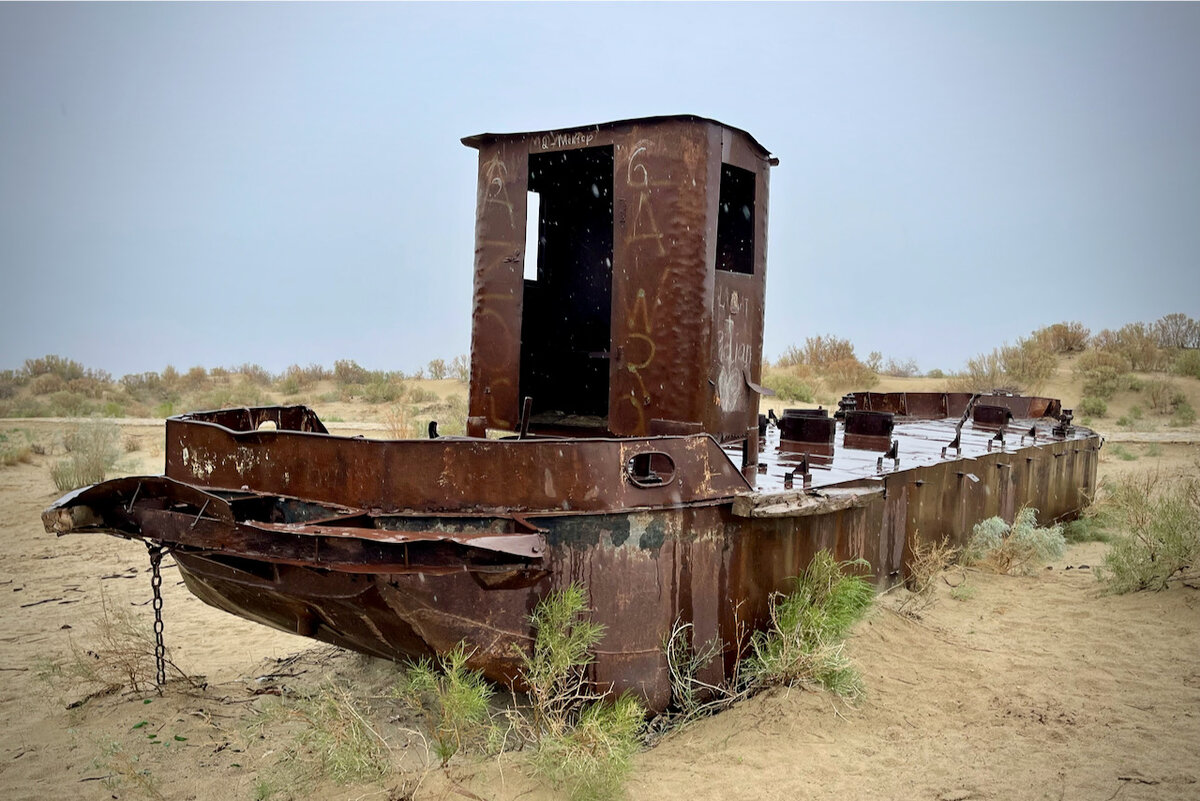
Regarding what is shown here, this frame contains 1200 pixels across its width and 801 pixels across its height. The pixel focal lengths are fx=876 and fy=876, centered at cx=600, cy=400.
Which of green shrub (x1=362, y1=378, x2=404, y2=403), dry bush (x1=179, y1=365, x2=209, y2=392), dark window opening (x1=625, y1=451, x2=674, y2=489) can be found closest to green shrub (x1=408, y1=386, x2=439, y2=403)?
green shrub (x1=362, y1=378, x2=404, y2=403)

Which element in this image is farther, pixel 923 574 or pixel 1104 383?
pixel 1104 383

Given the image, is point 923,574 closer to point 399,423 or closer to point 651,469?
point 651,469

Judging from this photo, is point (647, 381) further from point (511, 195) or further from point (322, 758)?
point (322, 758)

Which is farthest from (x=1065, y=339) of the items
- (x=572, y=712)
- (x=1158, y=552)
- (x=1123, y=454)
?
(x=572, y=712)

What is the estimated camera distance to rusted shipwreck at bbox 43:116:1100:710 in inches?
164

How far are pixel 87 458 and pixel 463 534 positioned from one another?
11425 mm

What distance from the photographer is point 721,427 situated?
566cm

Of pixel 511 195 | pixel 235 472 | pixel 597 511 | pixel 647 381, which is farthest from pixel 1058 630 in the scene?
pixel 235 472

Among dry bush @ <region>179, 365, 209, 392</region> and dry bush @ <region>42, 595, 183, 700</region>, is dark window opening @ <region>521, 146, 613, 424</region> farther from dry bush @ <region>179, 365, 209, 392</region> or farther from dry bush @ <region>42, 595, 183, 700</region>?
dry bush @ <region>179, 365, 209, 392</region>

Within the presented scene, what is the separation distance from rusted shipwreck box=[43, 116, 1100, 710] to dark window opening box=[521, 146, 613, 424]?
0.02m

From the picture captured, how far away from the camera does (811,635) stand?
5.17 metres

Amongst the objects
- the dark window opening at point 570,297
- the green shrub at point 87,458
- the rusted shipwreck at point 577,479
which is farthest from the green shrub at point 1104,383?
the green shrub at point 87,458

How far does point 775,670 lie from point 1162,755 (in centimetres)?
199

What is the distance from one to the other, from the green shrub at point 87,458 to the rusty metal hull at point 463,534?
27.4ft
